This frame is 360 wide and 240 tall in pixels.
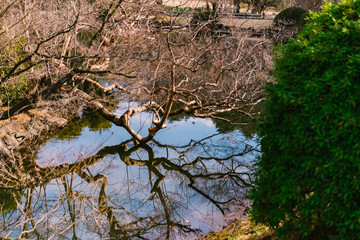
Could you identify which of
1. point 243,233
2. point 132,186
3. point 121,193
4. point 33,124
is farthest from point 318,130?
point 33,124

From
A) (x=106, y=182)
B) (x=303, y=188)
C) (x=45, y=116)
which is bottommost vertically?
(x=303, y=188)

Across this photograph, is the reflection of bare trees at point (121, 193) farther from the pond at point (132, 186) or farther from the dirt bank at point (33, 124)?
the dirt bank at point (33, 124)

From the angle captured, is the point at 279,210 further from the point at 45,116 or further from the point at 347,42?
the point at 45,116

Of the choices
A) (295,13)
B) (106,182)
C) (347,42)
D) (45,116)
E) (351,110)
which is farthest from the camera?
(295,13)

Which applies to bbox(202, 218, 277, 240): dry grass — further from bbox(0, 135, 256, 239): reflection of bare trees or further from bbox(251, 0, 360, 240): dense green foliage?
bbox(251, 0, 360, 240): dense green foliage

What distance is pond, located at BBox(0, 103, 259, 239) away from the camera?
261 inches

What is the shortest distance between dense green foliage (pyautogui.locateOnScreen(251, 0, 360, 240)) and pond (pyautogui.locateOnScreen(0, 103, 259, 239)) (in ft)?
10.4

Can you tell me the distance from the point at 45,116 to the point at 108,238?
6239 millimetres

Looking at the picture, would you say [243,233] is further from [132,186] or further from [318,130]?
[132,186]

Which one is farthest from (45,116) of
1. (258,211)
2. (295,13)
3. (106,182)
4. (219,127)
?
(295,13)

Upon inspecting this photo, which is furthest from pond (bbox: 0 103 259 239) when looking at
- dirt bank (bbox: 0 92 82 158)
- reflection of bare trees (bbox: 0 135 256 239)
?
dirt bank (bbox: 0 92 82 158)

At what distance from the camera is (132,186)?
8461 mm

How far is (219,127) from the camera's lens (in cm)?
1286

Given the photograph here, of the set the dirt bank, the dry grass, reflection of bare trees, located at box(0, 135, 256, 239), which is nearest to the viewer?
the dry grass
